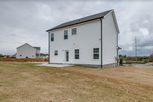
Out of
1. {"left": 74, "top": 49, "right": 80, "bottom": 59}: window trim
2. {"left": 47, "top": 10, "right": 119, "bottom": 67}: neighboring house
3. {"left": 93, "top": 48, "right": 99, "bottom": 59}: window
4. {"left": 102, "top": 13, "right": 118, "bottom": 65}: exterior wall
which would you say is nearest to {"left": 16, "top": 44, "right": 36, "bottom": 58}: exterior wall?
{"left": 47, "top": 10, "right": 119, "bottom": 67}: neighboring house

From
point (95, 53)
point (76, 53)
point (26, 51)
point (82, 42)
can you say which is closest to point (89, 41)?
point (82, 42)

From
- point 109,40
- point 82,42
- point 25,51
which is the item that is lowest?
point 82,42

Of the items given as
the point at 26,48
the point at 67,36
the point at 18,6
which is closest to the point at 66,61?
the point at 67,36

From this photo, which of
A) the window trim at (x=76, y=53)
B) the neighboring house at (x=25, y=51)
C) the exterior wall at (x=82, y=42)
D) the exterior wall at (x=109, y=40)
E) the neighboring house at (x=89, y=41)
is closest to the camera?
the neighboring house at (x=89, y=41)

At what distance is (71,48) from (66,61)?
6.80 ft

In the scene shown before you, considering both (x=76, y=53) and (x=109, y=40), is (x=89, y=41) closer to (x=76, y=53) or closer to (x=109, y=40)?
(x=76, y=53)

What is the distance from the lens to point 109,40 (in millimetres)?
17797

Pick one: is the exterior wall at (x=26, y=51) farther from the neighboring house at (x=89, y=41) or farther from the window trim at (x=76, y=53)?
the window trim at (x=76, y=53)

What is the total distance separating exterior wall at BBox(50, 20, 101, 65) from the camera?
16453 millimetres

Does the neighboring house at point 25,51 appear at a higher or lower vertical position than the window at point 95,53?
higher

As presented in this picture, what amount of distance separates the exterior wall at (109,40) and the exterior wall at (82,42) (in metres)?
0.97

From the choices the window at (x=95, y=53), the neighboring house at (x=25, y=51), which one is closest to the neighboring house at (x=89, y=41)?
the window at (x=95, y=53)

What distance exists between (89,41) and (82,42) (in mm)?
1049

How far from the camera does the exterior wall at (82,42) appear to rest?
54.0 ft
